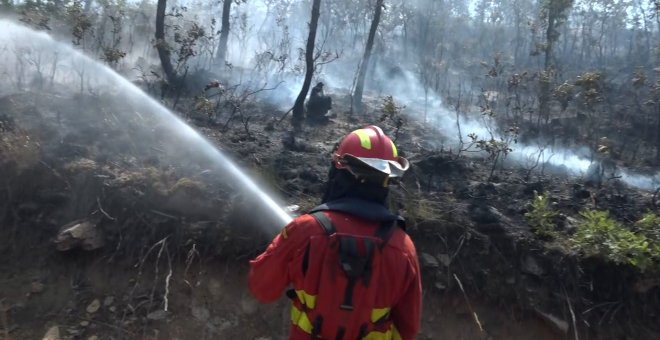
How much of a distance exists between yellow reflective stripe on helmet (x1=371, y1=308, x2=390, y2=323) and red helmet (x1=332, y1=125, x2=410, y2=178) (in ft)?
1.91

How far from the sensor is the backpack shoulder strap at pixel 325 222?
2201 mm

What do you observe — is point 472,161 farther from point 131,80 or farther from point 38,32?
point 38,32

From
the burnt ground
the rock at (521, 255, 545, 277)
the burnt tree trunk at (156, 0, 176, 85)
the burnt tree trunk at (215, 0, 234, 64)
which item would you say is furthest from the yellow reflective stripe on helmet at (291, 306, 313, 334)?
the burnt tree trunk at (215, 0, 234, 64)

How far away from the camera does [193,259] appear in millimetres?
4879

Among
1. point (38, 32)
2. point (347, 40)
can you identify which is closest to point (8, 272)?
point (38, 32)

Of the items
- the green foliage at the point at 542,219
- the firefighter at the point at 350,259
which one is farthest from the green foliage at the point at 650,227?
the firefighter at the point at 350,259

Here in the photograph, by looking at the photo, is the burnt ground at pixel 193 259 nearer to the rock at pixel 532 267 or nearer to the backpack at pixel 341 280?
the rock at pixel 532 267

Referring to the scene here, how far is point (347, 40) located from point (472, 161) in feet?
71.0

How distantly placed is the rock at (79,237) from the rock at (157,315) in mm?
842

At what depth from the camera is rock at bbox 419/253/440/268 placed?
5082mm

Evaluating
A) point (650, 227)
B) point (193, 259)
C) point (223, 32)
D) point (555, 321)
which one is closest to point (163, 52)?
point (223, 32)

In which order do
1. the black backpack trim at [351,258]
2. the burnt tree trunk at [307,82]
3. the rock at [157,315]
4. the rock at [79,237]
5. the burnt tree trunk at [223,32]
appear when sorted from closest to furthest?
the black backpack trim at [351,258]
the rock at [157,315]
the rock at [79,237]
the burnt tree trunk at [307,82]
the burnt tree trunk at [223,32]

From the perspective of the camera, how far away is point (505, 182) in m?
6.94

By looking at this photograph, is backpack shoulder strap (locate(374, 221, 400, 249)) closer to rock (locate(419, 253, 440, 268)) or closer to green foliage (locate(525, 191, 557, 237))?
rock (locate(419, 253, 440, 268))
